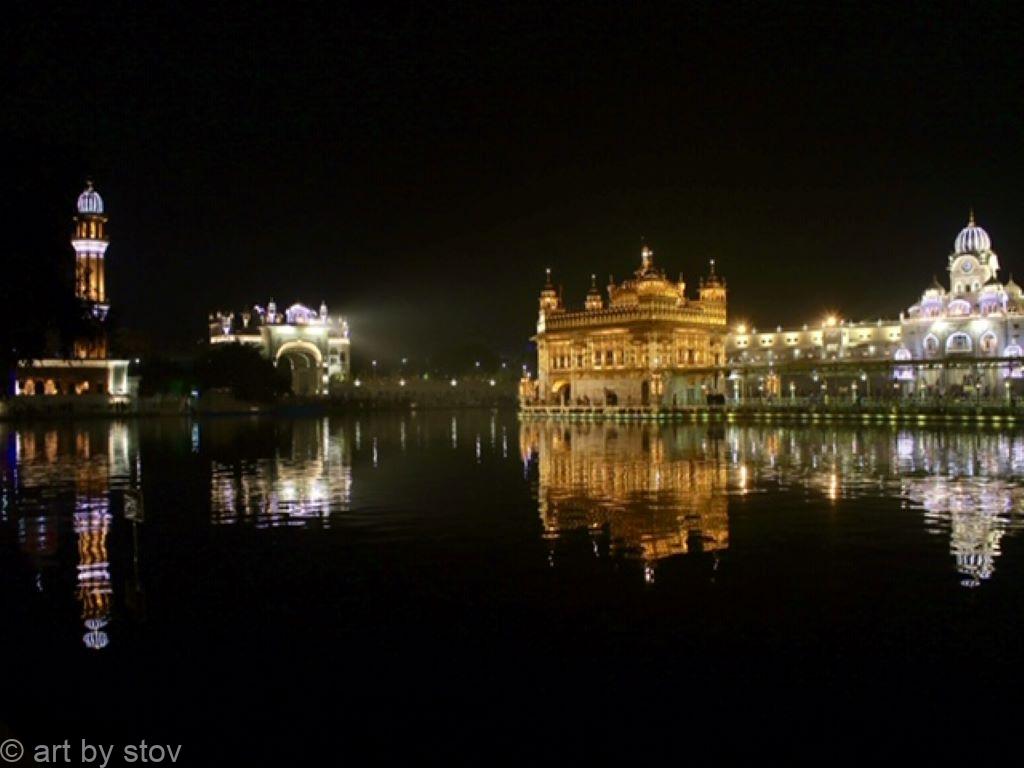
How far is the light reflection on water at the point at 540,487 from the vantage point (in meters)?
15.1

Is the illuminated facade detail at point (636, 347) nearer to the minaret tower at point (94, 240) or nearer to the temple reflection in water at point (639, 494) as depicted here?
the temple reflection in water at point (639, 494)

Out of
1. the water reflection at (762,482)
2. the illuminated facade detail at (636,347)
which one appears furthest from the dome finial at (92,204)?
the water reflection at (762,482)

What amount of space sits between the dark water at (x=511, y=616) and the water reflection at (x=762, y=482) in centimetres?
16

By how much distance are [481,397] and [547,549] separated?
402ft

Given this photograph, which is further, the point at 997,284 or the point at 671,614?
the point at 997,284

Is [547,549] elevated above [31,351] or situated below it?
below

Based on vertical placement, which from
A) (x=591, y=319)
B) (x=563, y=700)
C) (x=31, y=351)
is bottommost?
(x=563, y=700)

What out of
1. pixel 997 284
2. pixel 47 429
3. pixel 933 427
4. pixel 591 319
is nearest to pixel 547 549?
pixel 933 427

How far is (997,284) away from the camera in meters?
89.0

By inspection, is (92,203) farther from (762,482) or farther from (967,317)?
(762,482)

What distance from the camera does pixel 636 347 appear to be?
7456cm

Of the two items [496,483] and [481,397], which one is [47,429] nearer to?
[496,483]

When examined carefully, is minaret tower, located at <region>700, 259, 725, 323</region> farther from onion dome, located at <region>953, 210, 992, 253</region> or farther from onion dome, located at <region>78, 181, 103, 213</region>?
onion dome, located at <region>78, 181, 103, 213</region>

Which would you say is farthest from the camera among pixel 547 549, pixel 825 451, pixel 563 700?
pixel 825 451
